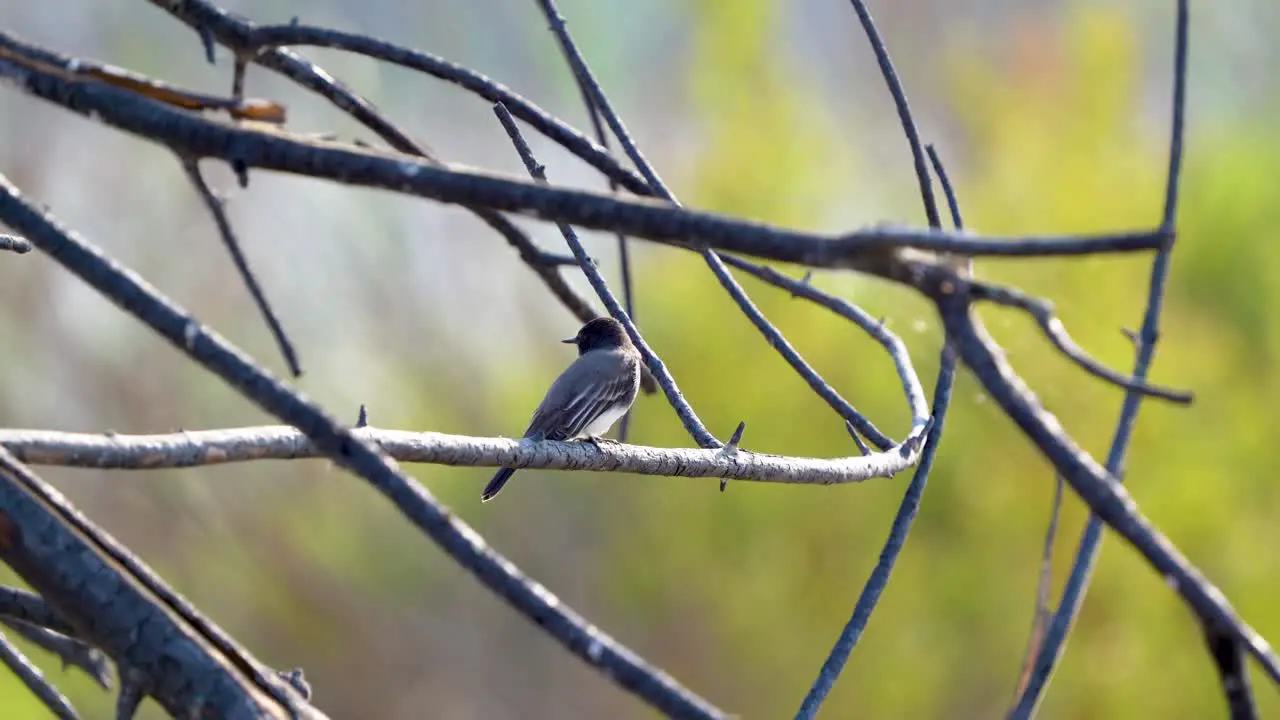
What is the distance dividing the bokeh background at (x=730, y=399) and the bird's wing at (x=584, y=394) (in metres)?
1.71

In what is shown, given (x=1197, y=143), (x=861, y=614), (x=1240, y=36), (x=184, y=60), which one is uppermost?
(x=1240, y=36)

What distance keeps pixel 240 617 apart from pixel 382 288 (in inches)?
69.4

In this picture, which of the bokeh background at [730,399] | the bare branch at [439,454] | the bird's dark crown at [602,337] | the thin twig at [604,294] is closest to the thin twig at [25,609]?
the bare branch at [439,454]

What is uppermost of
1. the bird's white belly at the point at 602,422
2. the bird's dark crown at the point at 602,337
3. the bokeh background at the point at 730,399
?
the bokeh background at the point at 730,399

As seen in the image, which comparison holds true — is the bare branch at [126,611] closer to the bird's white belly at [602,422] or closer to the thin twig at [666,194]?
the thin twig at [666,194]

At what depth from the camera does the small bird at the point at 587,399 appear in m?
2.77

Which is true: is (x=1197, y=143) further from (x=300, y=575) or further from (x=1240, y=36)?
(x=300, y=575)

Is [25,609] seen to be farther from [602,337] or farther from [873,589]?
[602,337]

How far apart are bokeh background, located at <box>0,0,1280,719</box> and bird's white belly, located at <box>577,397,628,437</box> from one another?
176 centimetres

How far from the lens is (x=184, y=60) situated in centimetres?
818

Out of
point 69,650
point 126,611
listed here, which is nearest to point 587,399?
point 69,650

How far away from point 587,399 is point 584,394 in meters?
0.02

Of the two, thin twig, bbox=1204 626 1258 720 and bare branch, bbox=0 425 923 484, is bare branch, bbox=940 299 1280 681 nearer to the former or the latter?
thin twig, bbox=1204 626 1258 720

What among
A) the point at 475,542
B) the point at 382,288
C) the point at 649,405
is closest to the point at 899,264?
the point at 475,542
